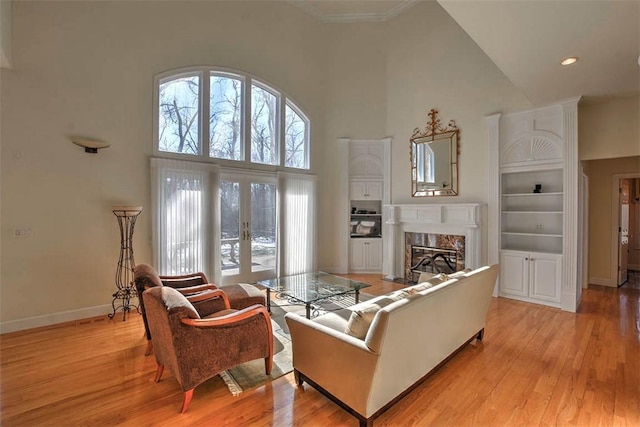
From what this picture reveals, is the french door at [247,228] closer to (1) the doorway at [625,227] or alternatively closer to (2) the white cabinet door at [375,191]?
(2) the white cabinet door at [375,191]

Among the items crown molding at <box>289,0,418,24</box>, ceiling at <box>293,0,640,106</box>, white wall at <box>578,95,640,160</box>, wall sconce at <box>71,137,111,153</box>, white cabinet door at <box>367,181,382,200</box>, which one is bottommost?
white cabinet door at <box>367,181,382,200</box>

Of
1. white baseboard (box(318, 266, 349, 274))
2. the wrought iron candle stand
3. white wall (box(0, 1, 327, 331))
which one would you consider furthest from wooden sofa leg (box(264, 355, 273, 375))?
white baseboard (box(318, 266, 349, 274))

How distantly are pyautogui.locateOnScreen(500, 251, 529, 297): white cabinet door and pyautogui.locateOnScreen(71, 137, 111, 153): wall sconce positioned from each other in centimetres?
611

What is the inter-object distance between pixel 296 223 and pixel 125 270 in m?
2.98

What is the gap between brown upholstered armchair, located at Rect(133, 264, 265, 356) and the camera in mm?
2842

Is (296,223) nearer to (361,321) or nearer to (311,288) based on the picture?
(311,288)

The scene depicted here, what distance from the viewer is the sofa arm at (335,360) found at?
182 centimetres

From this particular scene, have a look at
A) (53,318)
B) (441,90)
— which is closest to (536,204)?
(441,90)

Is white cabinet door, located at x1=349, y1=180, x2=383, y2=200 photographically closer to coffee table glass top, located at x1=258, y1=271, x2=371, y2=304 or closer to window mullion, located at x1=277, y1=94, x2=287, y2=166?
window mullion, located at x1=277, y1=94, x2=287, y2=166

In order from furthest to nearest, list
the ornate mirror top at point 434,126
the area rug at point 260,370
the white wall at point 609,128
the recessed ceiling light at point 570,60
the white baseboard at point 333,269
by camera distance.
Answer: the white baseboard at point 333,269, the ornate mirror top at point 434,126, the white wall at point 609,128, the recessed ceiling light at point 570,60, the area rug at point 260,370

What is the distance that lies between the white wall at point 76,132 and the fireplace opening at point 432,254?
4661 millimetres

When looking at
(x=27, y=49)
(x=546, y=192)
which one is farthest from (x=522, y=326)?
(x=27, y=49)

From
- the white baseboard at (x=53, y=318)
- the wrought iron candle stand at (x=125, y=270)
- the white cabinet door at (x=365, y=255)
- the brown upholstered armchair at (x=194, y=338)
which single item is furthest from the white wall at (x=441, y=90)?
the white baseboard at (x=53, y=318)

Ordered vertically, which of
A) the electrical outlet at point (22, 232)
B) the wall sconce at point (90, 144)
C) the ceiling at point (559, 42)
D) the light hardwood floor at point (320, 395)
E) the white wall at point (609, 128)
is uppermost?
the ceiling at point (559, 42)
